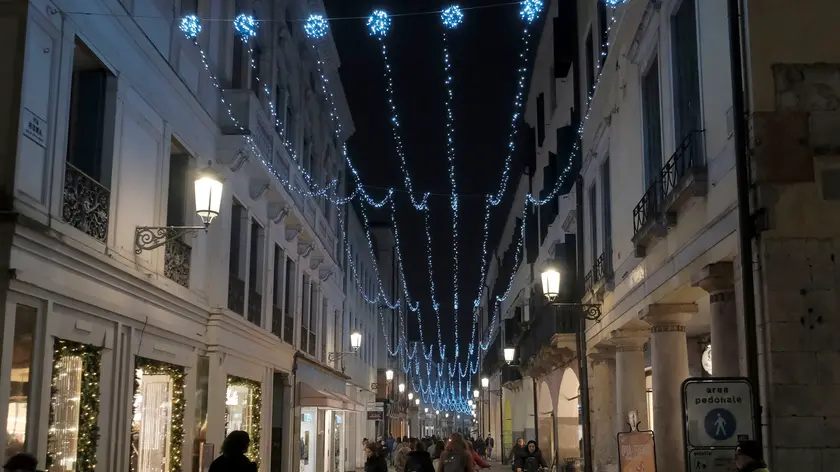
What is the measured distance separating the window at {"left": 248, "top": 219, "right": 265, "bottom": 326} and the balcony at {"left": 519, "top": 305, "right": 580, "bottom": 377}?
22.3 ft

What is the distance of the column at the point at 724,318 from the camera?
10633 mm

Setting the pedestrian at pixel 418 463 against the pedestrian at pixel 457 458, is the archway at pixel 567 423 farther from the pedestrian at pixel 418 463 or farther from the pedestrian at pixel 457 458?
the pedestrian at pixel 457 458

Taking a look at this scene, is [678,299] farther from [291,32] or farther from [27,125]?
[291,32]

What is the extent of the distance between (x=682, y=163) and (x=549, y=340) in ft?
→ 43.6

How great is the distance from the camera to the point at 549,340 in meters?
24.8

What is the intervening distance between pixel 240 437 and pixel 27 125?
Answer: 396cm

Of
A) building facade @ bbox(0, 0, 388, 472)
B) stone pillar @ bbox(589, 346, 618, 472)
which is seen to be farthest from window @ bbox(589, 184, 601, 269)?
building facade @ bbox(0, 0, 388, 472)

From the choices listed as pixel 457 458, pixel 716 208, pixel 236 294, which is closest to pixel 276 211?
pixel 236 294

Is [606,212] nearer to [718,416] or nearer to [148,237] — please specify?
[148,237]

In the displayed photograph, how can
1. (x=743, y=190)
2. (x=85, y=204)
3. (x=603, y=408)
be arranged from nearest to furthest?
(x=743, y=190) → (x=85, y=204) → (x=603, y=408)

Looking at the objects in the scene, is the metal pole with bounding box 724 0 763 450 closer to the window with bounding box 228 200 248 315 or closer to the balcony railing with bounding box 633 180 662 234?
the balcony railing with bounding box 633 180 662 234

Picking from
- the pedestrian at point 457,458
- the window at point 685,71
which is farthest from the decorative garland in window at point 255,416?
the window at point 685,71

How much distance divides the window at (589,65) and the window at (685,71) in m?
7.84

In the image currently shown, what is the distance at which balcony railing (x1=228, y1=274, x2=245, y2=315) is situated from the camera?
17.3 m
